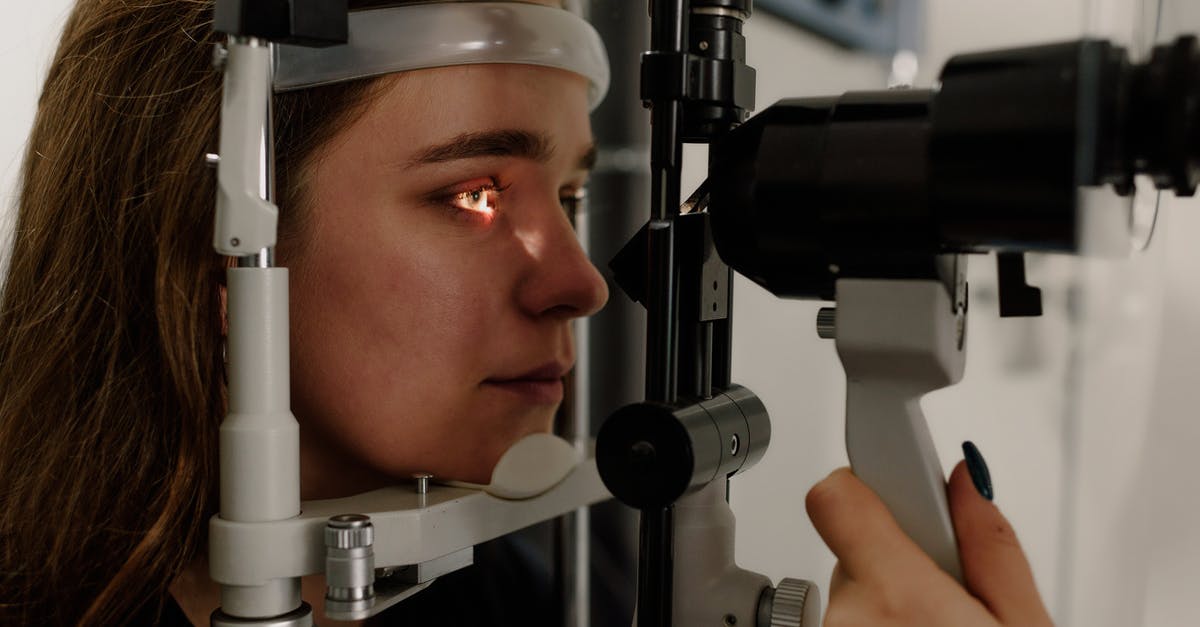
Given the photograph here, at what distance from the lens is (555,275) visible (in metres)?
0.92

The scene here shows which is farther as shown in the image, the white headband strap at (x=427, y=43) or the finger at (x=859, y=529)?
the white headband strap at (x=427, y=43)

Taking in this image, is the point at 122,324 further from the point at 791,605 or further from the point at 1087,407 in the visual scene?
the point at 1087,407

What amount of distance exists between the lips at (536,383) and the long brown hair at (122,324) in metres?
0.24

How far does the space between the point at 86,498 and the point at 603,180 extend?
734 millimetres

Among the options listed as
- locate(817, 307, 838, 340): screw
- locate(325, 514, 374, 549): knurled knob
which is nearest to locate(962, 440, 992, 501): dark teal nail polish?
locate(817, 307, 838, 340): screw

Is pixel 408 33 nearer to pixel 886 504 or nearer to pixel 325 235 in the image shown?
pixel 325 235

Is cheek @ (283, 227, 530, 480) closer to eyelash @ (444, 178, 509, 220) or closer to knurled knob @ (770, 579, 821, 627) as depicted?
eyelash @ (444, 178, 509, 220)

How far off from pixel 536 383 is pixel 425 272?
0.16m

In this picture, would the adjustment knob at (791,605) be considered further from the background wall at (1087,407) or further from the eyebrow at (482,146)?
the eyebrow at (482,146)

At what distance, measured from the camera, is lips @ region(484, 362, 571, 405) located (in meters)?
0.92

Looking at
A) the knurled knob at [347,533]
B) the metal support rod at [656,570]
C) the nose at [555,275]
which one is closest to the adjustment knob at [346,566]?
the knurled knob at [347,533]

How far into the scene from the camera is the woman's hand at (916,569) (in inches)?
21.4

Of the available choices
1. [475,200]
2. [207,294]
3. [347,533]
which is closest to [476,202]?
[475,200]

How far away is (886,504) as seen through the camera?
0.60m
